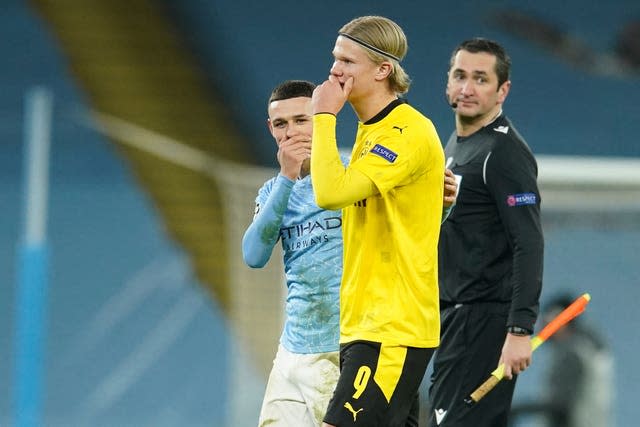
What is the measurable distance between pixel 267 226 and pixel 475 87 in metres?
1.19

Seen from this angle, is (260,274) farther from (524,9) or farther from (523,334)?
(523,334)

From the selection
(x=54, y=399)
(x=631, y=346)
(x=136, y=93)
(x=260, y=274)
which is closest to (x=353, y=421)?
(x=260, y=274)

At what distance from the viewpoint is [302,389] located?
3943mm

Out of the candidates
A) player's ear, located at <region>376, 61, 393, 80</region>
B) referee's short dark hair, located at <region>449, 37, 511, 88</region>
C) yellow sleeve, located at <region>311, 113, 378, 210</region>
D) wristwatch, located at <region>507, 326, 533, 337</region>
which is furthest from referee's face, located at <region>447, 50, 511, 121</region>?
yellow sleeve, located at <region>311, 113, 378, 210</region>

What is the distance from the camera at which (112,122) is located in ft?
44.2

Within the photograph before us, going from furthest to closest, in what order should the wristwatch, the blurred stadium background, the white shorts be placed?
the blurred stadium background, the wristwatch, the white shorts

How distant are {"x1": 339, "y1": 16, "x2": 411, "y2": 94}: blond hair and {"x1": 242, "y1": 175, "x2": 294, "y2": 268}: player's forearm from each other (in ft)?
1.63

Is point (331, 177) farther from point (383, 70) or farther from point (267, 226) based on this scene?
point (267, 226)

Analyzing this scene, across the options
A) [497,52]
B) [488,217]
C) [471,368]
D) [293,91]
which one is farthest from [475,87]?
[471,368]

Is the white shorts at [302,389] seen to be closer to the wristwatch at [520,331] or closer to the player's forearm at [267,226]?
the player's forearm at [267,226]

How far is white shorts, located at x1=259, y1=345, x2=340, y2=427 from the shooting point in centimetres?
392

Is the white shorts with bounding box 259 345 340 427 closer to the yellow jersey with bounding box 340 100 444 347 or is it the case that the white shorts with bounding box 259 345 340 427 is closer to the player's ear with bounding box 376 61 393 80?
the yellow jersey with bounding box 340 100 444 347

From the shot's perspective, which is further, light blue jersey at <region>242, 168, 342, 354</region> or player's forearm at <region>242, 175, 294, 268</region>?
light blue jersey at <region>242, 168, 342, 354</region>

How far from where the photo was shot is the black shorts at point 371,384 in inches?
134
